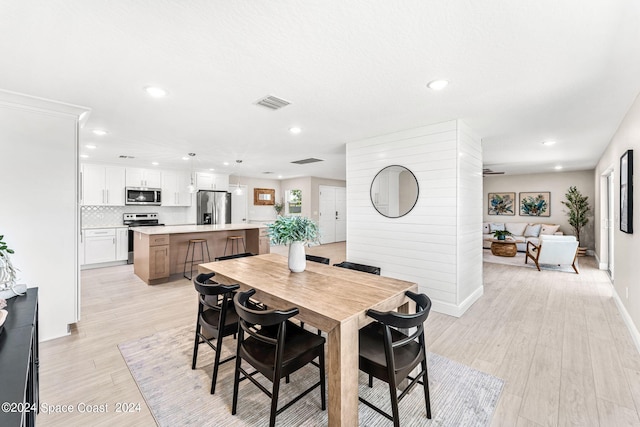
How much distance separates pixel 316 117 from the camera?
3.23 meters

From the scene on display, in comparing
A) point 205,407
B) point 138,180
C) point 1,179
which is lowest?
point 205,407

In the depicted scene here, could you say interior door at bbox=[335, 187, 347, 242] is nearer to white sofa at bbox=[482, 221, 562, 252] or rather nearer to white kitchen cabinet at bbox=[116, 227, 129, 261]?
white sofa at bbox=[482, 221, 562, 252]

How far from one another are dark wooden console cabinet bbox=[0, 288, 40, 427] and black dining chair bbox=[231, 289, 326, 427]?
90 cm

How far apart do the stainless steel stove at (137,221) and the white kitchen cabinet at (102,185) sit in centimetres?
43

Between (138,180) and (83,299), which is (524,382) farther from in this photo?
(138,180)

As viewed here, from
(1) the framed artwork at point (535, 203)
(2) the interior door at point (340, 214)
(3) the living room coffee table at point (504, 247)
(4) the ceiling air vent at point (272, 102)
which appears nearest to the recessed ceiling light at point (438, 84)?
(4) the ceiling air vent at point (272, 102)

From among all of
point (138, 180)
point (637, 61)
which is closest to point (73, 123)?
point (138, 180)

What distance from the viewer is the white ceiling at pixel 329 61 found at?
1.50m

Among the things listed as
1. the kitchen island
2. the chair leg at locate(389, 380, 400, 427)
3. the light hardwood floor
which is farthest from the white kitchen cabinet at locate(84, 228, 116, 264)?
the chair leg at locate(389, 380, 400, 427)

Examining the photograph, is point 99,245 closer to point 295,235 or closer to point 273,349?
point 295,235

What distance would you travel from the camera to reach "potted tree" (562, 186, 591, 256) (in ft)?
24.6

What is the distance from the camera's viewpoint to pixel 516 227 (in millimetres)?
8391

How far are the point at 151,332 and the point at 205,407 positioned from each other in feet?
4.88

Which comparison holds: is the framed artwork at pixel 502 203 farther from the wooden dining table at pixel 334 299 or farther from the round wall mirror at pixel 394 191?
the wooden dining table at pixel 334 299
